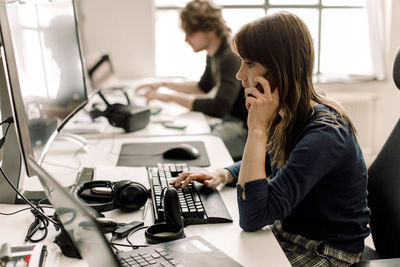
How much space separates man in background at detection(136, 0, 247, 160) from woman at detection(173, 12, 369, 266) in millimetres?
1059

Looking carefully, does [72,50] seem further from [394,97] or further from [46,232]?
[394,97]

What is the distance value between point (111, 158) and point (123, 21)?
5.98 feet

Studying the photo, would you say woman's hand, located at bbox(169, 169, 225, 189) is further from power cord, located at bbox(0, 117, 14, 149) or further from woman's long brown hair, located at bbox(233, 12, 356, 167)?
power cord, located at bbox(0, 117, 14, 149)

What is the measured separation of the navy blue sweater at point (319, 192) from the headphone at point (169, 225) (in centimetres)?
15

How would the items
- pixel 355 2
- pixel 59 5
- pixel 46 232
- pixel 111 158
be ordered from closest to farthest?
pixel 46 232
pixel 59 5
pixel 111 158
pixel 355 2

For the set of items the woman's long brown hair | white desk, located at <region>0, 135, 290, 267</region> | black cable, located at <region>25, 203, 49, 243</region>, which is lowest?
white desk, located at <region>0, 135, 290, 267</region>

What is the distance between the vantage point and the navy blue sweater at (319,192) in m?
1.06

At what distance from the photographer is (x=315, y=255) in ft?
3.79

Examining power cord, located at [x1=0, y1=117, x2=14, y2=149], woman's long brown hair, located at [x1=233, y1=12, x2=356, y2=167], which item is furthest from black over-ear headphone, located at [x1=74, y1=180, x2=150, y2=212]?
woman's long brown hair, located at [x1=233, y1=12, x2=356, y2=167]

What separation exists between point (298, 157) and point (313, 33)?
2588 millimetres

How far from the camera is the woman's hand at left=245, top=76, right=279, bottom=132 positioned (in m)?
1.13

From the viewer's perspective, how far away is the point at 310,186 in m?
1.08

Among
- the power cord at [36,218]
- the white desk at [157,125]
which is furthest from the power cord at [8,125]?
the white desk at [157,125]

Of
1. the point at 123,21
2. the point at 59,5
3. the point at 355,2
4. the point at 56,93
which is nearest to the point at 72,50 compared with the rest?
the point at 59,5
